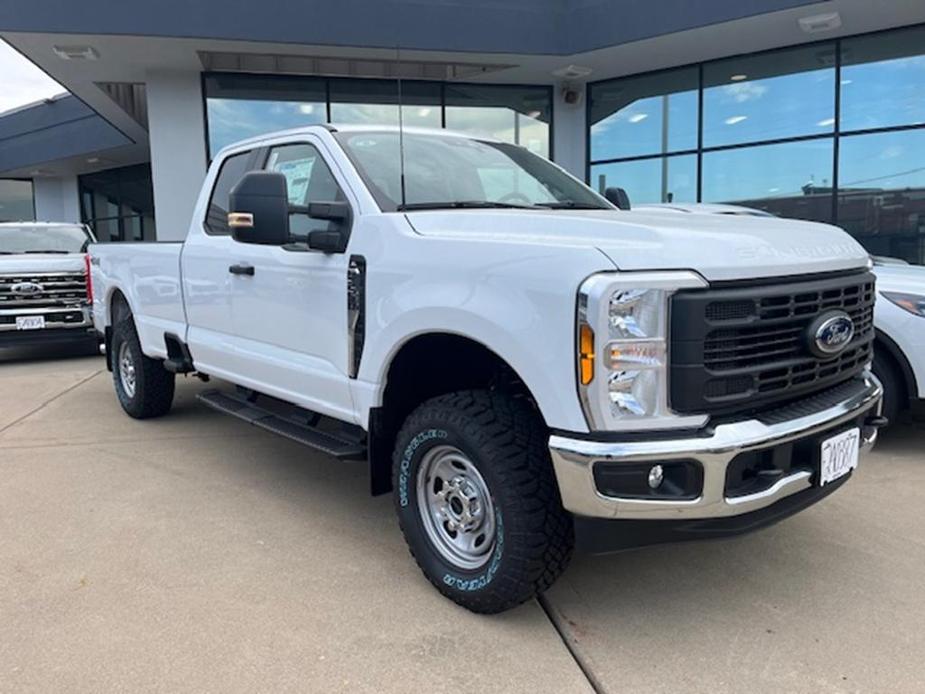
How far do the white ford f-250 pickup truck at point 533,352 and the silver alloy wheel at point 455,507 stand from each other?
1 cm

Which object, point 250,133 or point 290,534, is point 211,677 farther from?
point 250,133

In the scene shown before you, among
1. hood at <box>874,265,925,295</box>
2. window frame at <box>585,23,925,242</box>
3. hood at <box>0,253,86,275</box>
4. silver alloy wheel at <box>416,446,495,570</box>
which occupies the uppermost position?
window frame at <box>585,23,925,242</box>

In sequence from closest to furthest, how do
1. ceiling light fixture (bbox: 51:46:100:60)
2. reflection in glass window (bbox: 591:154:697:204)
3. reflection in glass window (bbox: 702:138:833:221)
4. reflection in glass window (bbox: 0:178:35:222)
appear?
ceiling light fixture (bbox: 51:46:100:60) < reflection in glass window (bbox: 702:138:833:221) < reflection in glass window (bbox: 591:154:697:204) < reflection in glass window (bbox: 0:178:35:222)

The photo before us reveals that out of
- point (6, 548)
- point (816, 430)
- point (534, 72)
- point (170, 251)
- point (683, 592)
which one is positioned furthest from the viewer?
point (534, 72)

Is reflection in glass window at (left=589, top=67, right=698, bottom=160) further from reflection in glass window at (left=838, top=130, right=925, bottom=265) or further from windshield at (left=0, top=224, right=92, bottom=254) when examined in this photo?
windshield at (left=0, top=224, right=92, bottom=254)

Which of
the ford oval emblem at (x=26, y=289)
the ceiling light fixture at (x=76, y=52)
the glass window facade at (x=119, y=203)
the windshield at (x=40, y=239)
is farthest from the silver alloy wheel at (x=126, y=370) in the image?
the glass window facade at (x=119, y=203)

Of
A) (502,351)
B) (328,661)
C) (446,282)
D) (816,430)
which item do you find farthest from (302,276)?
(816,430)

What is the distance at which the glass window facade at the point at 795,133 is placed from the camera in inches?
428

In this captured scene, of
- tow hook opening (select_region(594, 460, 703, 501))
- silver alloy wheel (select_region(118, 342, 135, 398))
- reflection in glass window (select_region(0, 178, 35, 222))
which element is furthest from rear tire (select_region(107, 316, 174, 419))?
reflection in glass window (select_region(0, 178, 35, 222))

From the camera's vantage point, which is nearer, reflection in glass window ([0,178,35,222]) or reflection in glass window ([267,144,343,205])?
reflection in glass window ([267,144,343,205])

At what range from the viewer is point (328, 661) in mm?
2715

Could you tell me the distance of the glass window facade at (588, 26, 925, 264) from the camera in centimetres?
1088

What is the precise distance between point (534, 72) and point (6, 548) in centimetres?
1047

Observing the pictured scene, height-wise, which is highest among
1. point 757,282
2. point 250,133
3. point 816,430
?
point 250,133
